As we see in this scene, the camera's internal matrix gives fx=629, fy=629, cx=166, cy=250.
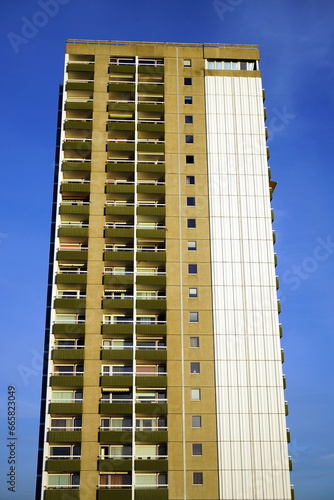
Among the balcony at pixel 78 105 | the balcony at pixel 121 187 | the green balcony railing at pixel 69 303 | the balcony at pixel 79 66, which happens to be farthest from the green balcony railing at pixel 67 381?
the balcony at pixel 79 66

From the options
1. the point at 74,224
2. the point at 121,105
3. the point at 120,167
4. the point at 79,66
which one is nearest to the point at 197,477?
the point at 74,224

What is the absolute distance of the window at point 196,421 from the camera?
53969 millimetres

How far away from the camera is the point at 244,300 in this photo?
2303 inches

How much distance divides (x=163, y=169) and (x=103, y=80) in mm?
12746

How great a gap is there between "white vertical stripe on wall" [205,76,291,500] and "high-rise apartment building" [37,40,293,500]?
0.40 ft

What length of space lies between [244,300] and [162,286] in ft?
25.7

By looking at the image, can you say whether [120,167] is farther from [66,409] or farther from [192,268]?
[66,409]

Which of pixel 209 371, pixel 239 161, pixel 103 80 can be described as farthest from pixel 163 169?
pixel 209 371

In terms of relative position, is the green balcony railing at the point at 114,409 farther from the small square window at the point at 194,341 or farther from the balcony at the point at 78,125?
the balcony at the point at 78,125

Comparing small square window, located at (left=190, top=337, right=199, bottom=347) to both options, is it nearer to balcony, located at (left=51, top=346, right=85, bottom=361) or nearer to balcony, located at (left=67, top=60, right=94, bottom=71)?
balcony, located at (left=51, top=346, right=85, bottom=361)

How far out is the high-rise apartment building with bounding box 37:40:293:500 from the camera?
174 feet

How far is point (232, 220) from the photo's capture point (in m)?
61.8

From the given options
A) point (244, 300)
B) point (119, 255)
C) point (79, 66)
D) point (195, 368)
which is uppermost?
point (79, 66)

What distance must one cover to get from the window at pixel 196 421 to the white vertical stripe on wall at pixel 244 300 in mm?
1637
